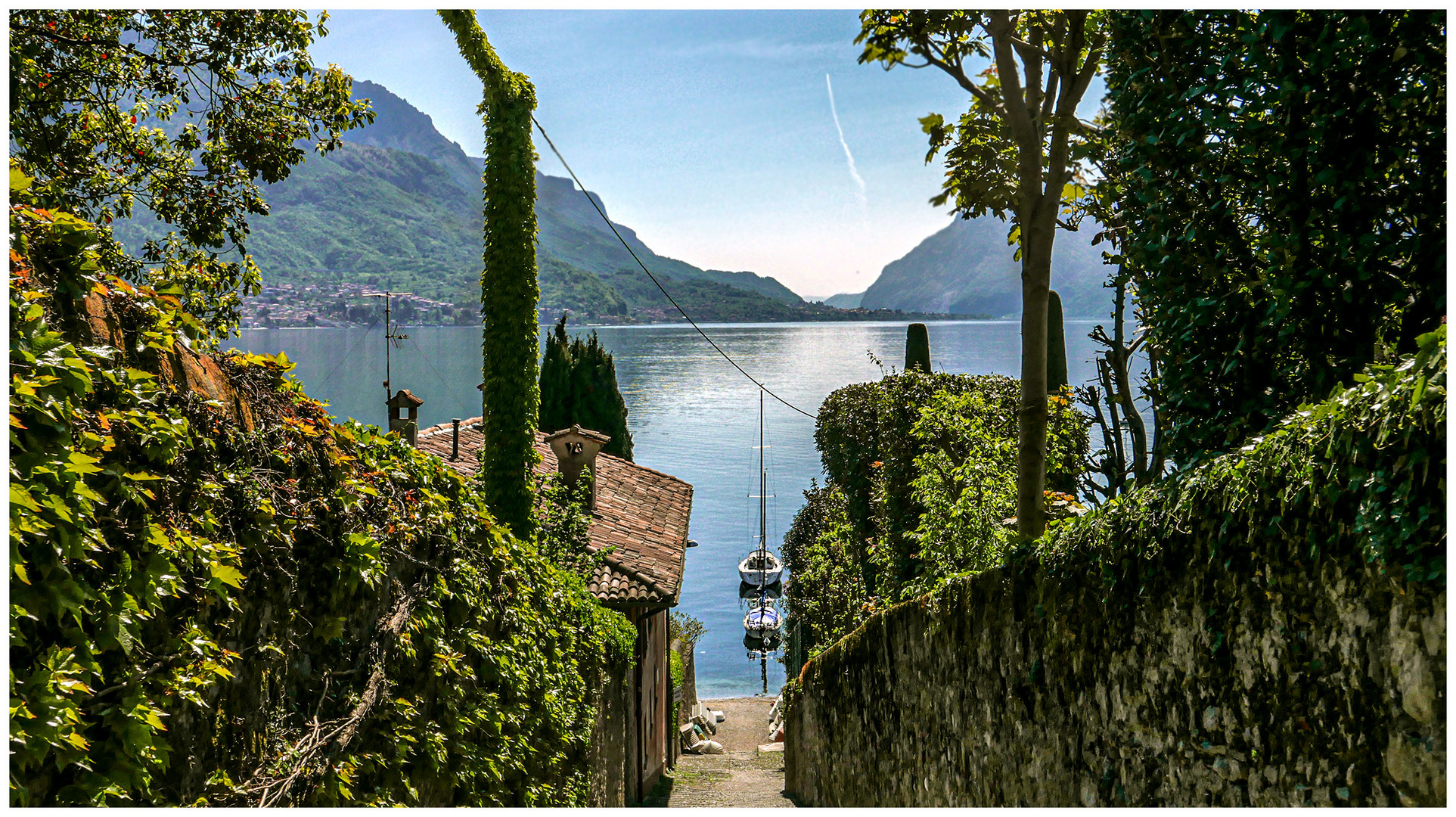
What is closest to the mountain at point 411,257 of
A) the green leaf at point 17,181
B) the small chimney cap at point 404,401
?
the small chimney cap at point 404,401

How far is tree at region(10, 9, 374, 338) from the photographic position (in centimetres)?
779

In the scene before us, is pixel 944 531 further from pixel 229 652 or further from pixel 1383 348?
pixel 229 652

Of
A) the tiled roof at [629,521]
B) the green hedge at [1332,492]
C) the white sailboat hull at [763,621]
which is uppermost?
the green hedge at [1332,492]

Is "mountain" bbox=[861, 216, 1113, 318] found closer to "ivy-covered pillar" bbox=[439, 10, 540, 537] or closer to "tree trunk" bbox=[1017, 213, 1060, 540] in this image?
"ivy-covered pillar" bbox=[439, 10, 540, 537]

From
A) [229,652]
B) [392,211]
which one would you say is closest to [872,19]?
[229,652]

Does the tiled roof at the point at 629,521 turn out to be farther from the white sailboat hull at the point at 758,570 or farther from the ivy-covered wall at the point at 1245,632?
the white sailboat hull at the point at 758,570

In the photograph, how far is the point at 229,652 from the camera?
8.65ft

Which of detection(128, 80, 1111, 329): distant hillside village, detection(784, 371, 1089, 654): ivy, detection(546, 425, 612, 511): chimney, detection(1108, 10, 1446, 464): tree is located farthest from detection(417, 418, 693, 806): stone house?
detection(128, 80, 1111, 329): distant hillside village

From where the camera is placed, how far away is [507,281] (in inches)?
379

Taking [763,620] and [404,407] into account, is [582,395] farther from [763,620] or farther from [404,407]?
[404,407]

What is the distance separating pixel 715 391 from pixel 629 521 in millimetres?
93035

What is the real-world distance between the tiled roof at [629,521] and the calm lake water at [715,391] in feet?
28.7

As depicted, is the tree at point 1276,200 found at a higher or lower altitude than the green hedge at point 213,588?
higher

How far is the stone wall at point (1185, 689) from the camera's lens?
85.2 inches
